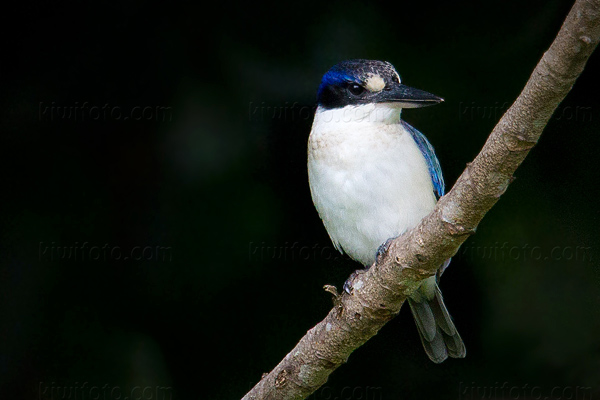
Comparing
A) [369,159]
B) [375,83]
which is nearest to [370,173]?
[369,159]

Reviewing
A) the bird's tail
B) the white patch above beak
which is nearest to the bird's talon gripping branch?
the bird's tail

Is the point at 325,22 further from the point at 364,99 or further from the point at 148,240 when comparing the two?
the point at 148,240

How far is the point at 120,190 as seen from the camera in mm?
4285

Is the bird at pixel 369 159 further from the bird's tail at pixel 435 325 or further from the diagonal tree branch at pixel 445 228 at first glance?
the diagonal tree branch at pixel 445 228

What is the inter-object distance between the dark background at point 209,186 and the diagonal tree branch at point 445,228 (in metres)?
1.29

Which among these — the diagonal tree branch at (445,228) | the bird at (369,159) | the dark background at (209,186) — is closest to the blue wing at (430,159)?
the bird at (369,159)

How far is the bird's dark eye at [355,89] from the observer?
344cm

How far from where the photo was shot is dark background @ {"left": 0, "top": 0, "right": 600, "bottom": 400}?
4.06m

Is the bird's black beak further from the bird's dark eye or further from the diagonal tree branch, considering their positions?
the diagonal tree branch

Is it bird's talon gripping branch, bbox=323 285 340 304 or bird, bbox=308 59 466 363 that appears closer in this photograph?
bird's talon gripping branch, bbox=323 285 340 304

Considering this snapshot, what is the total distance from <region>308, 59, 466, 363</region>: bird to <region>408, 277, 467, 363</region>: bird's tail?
1.19 ft

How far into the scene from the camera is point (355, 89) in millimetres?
3457

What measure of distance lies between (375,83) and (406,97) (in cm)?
23

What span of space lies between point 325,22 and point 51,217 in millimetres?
1804
